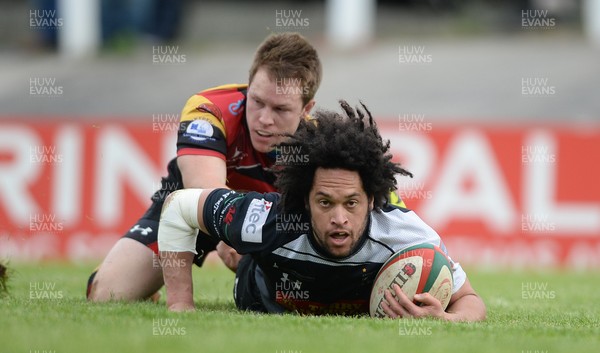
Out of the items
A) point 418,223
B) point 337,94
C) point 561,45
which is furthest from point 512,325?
point 561,45

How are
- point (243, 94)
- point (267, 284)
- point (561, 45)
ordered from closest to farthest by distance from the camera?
1. point (267, 284)
2. point (243, 94)
3. point (561, 45)

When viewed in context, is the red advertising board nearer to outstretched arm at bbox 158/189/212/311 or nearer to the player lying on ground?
the player lying on ground

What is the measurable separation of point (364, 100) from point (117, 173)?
5894 millimetres

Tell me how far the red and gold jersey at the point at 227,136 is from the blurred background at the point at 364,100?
5.90 metres

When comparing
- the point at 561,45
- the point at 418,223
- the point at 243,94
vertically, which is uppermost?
the point at 561,45

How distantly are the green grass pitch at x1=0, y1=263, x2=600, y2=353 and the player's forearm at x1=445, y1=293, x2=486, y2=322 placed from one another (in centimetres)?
10

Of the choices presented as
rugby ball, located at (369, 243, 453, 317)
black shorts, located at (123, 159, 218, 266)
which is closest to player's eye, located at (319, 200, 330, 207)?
rugby ball, located at (369, 243, 453, 317)

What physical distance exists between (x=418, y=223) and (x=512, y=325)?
2.90 ft

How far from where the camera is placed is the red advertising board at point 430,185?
47.4 ft

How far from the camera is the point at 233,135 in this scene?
324 inches

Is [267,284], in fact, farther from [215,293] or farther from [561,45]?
[561,45]

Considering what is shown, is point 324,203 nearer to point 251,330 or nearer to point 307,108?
point 251,330

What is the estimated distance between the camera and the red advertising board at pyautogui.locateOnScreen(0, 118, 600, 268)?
1445cm

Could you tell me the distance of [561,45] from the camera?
20781mm
